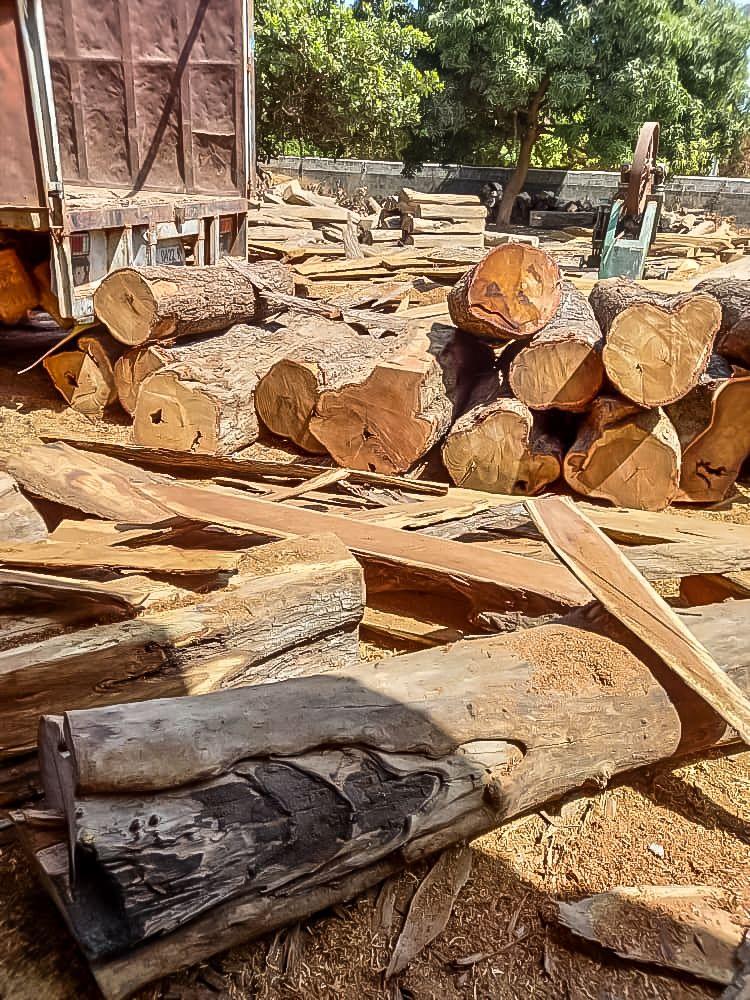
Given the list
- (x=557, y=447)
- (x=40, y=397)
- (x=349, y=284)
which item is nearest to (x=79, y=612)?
(x=557, y=447)

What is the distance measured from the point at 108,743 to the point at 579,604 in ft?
6.44

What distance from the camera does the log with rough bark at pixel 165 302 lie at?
5.54 m

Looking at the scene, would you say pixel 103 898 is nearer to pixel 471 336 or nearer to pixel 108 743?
pixel 108 743

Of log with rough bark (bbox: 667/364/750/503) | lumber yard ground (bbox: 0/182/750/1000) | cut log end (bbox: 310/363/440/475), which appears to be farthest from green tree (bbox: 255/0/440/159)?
lumber yard ground (bbox: 0/182/750/1000)

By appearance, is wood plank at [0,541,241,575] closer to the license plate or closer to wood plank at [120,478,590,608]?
wood plank at [120,478,590,608]

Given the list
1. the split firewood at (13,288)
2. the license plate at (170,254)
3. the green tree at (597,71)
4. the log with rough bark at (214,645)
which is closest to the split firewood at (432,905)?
the log with rough bark at (214,645)

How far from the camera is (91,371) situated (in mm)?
6211

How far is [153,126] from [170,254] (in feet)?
8.09

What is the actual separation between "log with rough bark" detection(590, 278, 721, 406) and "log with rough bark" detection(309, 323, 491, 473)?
1111 millimetres

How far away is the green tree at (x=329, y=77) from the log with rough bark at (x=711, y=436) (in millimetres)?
13329

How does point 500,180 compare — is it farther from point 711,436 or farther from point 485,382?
point 711,436

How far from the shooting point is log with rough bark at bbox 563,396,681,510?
471 cm

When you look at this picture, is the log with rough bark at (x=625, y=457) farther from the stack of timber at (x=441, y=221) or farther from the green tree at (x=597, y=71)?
the green tree at (x=597, y=71)

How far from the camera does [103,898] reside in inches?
69.5
